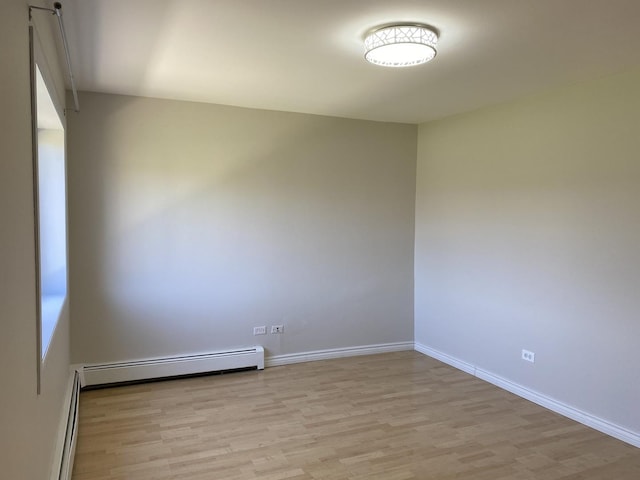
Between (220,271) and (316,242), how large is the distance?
1.06 metres

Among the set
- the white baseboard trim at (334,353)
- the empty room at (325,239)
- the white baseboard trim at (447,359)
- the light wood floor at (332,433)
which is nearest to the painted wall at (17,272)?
the empty room at (325,239)

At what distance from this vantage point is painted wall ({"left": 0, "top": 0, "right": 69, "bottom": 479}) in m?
1.30

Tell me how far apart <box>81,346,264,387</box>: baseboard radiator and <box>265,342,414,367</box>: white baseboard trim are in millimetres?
221

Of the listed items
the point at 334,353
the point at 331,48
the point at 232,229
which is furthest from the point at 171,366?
the point at 331,48

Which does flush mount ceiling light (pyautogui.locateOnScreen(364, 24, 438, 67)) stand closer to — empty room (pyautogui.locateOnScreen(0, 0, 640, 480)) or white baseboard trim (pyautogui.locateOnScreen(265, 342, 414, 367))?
empty room (pyautogui.locateOnScreen(0, 0, 640, 480))

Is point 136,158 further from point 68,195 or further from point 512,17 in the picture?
point 512,17

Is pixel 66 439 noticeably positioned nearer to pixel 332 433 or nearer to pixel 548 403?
pixel 332 433

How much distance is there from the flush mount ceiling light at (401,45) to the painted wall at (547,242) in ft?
5.17

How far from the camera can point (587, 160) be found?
3.62m

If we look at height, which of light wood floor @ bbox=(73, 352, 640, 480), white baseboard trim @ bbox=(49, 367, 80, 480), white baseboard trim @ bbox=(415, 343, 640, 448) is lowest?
light wood floor @ bbox=(73, 352, 640, 480)

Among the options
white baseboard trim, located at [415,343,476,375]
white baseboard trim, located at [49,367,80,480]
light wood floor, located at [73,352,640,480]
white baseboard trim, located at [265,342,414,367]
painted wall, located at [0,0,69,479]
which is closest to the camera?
painted wall, located at [0,0,69,479]

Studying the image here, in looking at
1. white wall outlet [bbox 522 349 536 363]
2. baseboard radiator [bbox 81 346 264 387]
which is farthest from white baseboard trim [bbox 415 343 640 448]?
Answer: baseboard radiator [bbox 81 346 264 387]

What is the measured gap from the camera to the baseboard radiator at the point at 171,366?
4.21 meters

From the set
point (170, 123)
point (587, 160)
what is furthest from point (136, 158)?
point (587, 160)
